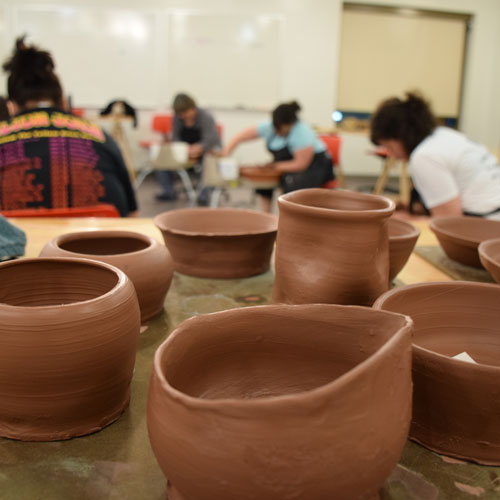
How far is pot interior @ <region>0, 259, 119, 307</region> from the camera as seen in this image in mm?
745

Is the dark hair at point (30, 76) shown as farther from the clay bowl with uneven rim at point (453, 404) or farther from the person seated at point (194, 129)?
the person seated at point (194, 129)

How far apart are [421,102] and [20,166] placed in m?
1.74

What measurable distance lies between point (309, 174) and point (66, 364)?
11.5ft

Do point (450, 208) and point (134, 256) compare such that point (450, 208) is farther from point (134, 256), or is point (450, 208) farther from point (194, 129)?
point (194, 129)

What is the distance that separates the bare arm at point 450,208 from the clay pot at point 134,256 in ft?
5.15

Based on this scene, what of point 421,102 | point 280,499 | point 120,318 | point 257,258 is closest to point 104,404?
point 120,318

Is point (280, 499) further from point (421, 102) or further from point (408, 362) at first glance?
point (421, 102)

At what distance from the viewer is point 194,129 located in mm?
5617

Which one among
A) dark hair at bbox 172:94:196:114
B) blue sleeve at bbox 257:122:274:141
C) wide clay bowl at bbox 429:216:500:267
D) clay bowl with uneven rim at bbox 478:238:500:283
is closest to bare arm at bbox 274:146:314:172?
blue sleeve at bbox 257:122:274:141

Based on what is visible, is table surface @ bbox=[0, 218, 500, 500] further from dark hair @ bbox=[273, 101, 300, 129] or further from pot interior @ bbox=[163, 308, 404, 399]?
dark hair @ bbox=[273, 101, 300, 129]

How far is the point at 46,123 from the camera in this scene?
5.85ft

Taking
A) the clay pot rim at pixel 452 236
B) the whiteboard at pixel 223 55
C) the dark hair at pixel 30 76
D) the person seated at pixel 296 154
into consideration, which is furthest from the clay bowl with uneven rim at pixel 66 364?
the whiteboard at pixel 223 55

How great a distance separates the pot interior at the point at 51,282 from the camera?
745mm

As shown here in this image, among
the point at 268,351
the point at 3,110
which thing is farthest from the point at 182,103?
Answer: the point at 268,351
